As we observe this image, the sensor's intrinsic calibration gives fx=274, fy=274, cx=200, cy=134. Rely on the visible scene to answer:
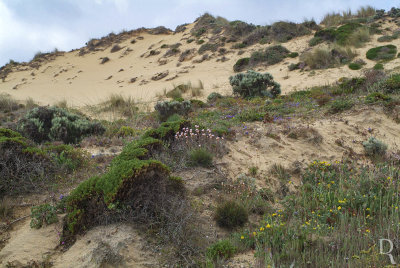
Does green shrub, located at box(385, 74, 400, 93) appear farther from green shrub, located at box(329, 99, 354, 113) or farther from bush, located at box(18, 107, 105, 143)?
bush, located at box(18, 107, 105, 143)

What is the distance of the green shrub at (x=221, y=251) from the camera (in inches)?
102

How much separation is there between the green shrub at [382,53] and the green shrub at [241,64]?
20.9 ft

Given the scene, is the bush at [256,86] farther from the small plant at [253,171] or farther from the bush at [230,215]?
the bush at [230,215]

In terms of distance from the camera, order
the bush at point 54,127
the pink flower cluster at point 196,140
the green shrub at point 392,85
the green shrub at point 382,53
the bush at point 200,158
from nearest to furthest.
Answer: the bush at point 200,158
the pink flower cluster at point 196,140
the bush at point 54,127
the green shrub at point 392,85
the green shrub at point 382,53

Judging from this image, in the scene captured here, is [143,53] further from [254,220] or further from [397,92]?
[254,220]

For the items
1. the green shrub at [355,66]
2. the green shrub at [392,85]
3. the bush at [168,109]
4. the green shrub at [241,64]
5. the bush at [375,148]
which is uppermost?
the green shrub at [241,64]

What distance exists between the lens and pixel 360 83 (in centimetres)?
859

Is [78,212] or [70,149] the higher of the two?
[70,149]

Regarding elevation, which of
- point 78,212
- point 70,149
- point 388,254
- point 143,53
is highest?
point 143,53

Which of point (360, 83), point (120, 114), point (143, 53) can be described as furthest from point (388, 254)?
point (143, 53)

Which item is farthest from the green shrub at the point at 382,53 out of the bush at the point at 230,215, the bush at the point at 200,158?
the bush at the point at 230,215

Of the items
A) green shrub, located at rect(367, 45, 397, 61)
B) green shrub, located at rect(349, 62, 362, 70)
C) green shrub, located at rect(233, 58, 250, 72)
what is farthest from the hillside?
green shrub, located at rect(233, 58, 250, 72)

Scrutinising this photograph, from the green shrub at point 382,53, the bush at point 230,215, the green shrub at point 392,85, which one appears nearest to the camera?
the bush at point 230,215

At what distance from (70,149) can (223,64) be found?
14944 mm
